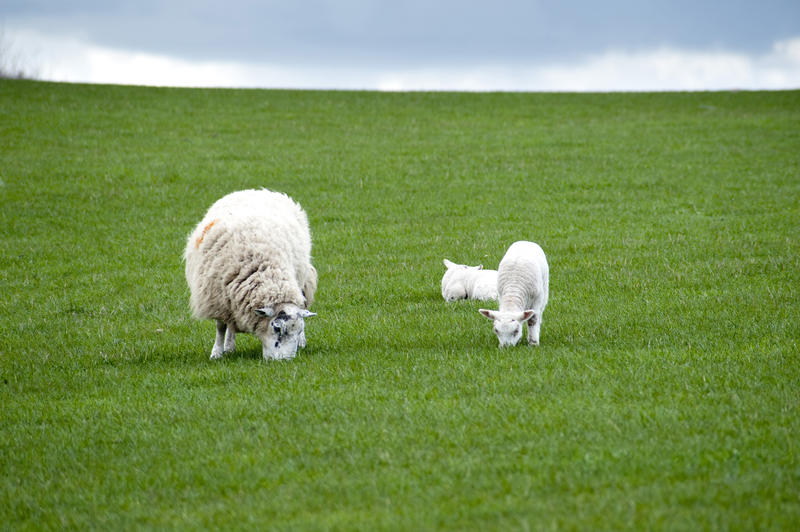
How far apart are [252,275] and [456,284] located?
4.01 metres

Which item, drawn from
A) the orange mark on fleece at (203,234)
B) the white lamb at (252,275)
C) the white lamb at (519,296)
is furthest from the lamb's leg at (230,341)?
the white lamb at (519,296)

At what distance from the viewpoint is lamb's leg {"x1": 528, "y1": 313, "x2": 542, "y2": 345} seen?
31.9ft

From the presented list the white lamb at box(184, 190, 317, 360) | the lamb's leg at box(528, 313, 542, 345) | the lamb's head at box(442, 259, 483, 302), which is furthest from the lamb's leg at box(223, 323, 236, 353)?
the lamb's head at box(442, 259, 483, 302)

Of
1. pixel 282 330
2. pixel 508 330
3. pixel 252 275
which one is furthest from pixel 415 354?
pixel 252 275

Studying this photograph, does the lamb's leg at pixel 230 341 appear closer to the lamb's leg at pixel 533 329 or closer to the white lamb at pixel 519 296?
the white lamb at pixel 519 296

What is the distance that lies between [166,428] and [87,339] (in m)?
4.37

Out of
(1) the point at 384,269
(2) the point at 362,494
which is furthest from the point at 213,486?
(1) the point at 384,269

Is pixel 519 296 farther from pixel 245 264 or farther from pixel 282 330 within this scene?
pixel 245 264

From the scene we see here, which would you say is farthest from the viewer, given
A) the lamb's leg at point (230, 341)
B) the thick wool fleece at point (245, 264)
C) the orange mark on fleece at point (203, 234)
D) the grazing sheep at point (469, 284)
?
the grazing sheep at point (469, 284)

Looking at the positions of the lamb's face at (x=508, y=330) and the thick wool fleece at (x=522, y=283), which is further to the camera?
the thick wool fleece at (x=522, y=283)

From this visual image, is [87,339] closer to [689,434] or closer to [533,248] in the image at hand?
[533,248]

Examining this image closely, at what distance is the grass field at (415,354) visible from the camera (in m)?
5.65

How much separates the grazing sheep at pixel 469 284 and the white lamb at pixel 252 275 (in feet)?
8.73

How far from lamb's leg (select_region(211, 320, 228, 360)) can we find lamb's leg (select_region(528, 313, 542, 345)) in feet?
11.7
